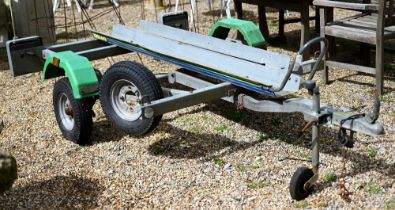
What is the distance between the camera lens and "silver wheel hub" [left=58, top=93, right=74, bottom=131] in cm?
512

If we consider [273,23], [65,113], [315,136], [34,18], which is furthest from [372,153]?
[34,18]

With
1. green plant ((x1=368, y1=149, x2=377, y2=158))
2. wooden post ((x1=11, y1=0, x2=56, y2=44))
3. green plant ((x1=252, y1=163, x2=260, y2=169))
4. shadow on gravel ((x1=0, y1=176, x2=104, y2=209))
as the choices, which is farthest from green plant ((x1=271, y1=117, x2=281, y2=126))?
wooden post ((x1=11, y1=0, x2=56, y2=44))

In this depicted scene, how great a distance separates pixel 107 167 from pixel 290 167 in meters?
1.41

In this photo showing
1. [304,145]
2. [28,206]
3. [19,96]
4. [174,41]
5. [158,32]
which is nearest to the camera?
[28,206]

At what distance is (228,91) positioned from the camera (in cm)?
455

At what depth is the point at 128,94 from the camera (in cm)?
475

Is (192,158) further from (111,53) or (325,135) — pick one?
(111,53)

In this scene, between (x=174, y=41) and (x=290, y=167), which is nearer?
(x=290, y=167)

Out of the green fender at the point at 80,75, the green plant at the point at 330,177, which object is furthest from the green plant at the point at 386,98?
the green fender at the point at 80,75

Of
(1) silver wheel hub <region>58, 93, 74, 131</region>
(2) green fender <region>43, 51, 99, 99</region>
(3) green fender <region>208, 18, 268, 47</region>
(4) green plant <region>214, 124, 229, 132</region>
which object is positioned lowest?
(4) green plant <region>214, 124, 229, 132</region>

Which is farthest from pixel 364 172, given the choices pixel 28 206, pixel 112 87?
pixel 28 206

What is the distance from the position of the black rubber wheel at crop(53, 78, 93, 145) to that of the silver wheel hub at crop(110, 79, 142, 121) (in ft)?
0.88

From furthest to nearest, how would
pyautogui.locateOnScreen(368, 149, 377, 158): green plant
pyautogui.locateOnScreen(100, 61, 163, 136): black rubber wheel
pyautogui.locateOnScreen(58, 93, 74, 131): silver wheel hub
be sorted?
pyautogui.locateOnScreen(58, 93, 74, 131): silver wheel hub < pyautogui.locateOnScreen(368, 149, 377, 158): green plant < pyautogui.locateOnScreen(100, 61, 163, 136): black rubber wheel

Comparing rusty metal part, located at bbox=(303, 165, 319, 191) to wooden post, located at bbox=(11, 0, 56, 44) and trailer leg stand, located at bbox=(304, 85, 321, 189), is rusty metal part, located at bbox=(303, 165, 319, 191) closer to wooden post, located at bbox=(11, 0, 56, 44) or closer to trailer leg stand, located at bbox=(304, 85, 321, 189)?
trailer leg stand, located at bbox=(304, 85, 321, 189)
